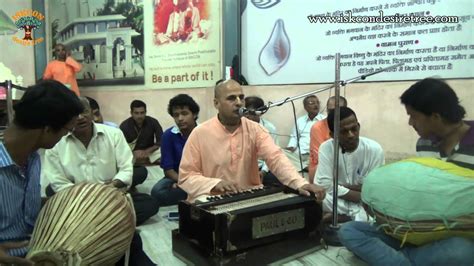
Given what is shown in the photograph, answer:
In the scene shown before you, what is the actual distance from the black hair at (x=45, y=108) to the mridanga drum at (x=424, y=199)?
1387 millimetres

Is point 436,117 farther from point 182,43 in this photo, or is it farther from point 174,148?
point 182,43

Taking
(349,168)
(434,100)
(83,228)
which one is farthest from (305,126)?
(83,228)

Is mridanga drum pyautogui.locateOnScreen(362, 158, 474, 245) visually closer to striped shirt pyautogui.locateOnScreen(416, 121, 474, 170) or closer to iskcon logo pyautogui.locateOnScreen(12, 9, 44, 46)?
striped shirt pyautogui.locateOnScreen(416, 121, 474, 170)

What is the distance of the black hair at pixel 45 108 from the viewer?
1548mm

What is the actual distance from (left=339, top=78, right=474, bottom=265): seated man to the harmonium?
286 millimetres

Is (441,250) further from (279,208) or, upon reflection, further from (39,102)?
(39,102)

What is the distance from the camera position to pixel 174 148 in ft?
11.9

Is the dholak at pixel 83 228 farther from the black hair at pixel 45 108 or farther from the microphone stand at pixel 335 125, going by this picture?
the microphone stand at pixel 335 125

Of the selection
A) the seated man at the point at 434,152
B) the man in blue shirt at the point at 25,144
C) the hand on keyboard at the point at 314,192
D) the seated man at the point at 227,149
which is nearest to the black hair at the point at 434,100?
the seated man at the point at 434,152

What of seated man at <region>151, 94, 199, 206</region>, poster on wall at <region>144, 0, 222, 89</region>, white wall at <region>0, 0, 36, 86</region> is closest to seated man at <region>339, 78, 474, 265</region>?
seated man at <region>151, 94, 199, 206</region>

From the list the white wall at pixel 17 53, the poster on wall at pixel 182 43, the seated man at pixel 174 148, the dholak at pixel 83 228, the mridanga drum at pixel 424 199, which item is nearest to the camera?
the dholak at pixel 83 228

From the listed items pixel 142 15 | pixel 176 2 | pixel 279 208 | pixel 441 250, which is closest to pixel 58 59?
pixel 142 15

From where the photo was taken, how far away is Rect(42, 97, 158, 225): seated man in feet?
9.23

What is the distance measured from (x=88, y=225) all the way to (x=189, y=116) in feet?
6.84
